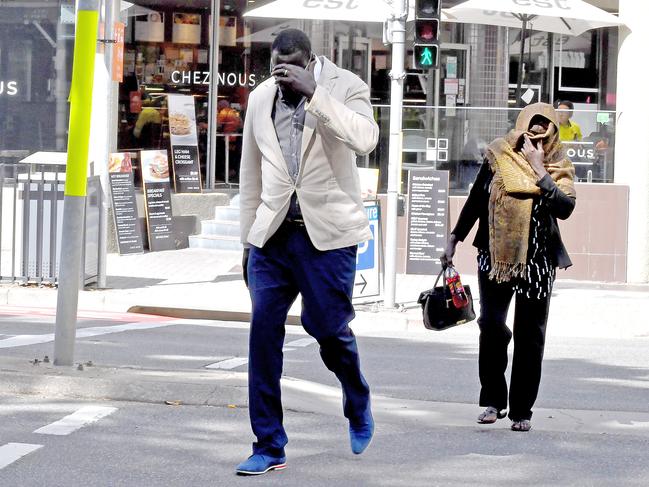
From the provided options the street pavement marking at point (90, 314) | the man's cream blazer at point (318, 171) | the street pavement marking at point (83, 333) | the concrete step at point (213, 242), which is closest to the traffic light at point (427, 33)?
the street pavement marking at point (90, 314)

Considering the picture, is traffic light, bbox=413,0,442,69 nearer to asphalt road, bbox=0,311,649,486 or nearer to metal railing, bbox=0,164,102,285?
metal railing, bbox=0,164,102,285

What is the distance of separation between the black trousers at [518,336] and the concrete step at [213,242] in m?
11.7

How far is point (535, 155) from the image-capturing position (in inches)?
256

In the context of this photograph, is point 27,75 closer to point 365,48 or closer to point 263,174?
point 365,48

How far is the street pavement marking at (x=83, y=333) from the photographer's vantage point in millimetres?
Answer: 9777

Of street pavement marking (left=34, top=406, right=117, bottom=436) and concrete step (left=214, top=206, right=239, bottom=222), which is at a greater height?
concrete step (left=214, top=206, right=239, bottom=222)

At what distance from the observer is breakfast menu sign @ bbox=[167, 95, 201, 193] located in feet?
62.1

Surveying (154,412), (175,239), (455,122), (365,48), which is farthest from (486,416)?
(365,48)

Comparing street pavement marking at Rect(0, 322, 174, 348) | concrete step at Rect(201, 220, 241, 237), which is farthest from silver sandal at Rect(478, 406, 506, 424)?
concrete step at Rect(201, 220, 241, 237)

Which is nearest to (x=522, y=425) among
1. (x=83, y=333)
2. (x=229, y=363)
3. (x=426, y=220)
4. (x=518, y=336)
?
(x=518, y=336)

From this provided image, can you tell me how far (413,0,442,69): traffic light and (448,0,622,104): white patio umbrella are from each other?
2.59m

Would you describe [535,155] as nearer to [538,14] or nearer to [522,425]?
[522,425]

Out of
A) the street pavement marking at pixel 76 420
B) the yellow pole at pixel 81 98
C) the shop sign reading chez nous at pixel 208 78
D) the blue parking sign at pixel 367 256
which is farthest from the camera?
the shop sign reading chez nous at pixel 208 78

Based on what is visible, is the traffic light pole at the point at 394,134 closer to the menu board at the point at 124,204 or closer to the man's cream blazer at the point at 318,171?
the menu board at the point at 124,204
